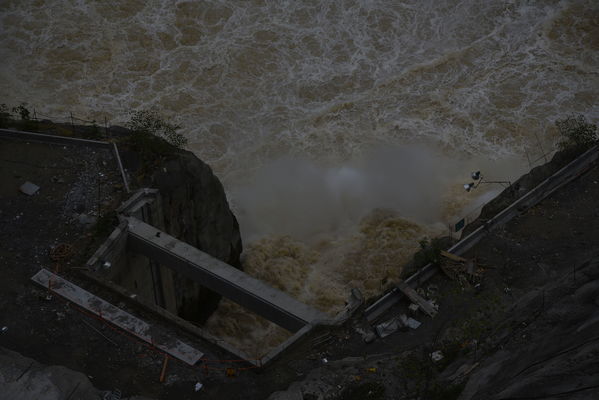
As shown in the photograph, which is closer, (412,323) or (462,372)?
(462,372)

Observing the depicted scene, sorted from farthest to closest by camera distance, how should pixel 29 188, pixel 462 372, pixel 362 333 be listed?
pixel 29 188 < pixel 362 333 < pixel 462 372

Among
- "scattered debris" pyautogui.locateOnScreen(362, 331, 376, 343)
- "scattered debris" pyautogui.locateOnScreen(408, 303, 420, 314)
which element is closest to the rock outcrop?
"scattered debris" pyautogui.locateOnScreen(408, 303, 420, 314)

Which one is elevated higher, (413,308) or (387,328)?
(413,308)

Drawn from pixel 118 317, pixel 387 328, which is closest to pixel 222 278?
pixel 118 317

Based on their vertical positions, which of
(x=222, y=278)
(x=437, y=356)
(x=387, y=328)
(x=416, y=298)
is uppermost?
(x=222, y=278)

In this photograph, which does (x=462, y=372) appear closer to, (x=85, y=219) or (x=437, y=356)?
(x=437, y=356)

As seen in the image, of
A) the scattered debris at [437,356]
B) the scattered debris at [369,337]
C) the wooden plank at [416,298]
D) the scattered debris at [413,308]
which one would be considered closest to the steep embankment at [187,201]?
the wooden plank at [416,298]

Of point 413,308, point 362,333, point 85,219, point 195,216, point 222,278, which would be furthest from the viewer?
point 195,216

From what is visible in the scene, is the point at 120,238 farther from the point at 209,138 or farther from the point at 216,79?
the point at 216,79

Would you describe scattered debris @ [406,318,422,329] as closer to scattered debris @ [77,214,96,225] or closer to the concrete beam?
the concrete beam
